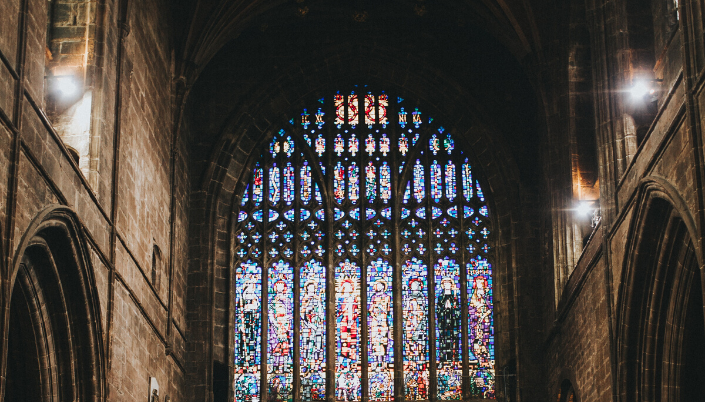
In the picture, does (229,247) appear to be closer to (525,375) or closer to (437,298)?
(437,298)

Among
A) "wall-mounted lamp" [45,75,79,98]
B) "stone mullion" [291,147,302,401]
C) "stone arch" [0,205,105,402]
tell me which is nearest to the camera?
"stone arch" [0,205,105,402]

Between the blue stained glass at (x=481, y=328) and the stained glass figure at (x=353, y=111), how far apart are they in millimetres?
3892

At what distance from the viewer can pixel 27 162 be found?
15367 mm

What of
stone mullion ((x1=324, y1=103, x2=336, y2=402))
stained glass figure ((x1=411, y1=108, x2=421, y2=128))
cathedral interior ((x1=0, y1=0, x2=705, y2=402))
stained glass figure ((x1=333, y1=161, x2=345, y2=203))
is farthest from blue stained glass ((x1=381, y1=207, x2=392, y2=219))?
stained glass figure ((x1=411, y1=108, x2=421, y2=128))

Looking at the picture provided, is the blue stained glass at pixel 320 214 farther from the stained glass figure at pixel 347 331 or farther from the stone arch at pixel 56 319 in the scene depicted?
the stone arch at pixel 56 319

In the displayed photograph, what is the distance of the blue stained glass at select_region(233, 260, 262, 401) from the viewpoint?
84.5 ft

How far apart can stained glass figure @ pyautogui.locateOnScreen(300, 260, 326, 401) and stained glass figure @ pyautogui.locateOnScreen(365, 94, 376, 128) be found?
128 inches

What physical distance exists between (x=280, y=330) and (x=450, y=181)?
470 cm

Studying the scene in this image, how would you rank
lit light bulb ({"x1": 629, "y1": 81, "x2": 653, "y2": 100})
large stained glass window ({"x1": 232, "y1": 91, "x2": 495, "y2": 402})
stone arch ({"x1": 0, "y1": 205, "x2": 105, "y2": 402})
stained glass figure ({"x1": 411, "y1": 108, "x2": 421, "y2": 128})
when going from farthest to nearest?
1. stained glass figure ({"x1": 411, "y1": 108, "x2": 421, "y2": 128})
2. large stained glass window ({"x1": 232, "y1": 91, "x2": 495, "y2": 402})
3. lit light bulb ({"x1": 629, "y1": 81, "x2": 653, "y2": 100})
4. stone arch ({"x1": 0, "y1": 205, "x2": 105, "y2": 402})

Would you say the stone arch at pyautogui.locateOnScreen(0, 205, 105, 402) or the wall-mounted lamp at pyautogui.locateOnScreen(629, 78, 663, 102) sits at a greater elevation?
the wall-mounted lamp at pyautogui.locateOnScreen(629, 78, 663, 102)

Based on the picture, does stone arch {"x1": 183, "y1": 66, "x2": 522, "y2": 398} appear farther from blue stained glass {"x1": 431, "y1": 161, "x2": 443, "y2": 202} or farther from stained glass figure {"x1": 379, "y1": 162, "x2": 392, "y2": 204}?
stained glass figure {"x1": 379, "y1": 162, "x2": 392, "y2": 204}

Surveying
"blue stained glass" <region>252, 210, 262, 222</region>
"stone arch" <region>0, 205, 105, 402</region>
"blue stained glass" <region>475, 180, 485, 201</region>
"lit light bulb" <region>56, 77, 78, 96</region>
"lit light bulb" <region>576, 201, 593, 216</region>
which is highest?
"blue stained glass" <region>475, 180, 485, 201</region>

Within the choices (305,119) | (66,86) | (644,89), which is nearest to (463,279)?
(305,119)

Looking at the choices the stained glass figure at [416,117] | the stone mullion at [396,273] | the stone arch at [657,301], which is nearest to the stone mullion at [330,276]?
the stone mullion at [396,273]
